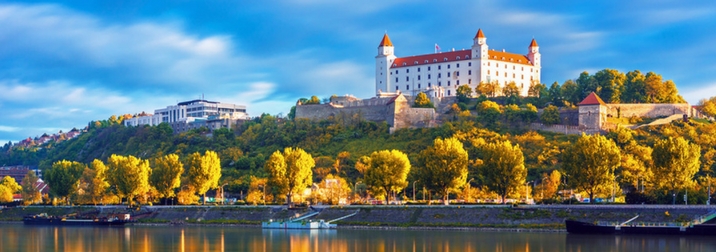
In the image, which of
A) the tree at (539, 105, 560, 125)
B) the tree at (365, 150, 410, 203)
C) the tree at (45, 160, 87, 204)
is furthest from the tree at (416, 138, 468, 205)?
the tree at (45, 160, 87, 204)

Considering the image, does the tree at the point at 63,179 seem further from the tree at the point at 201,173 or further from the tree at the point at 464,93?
the tree at the point at 464,93

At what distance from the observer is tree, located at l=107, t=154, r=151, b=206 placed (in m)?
104

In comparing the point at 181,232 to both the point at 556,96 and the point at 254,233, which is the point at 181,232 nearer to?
the point at 254,233

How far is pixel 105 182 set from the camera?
360 feet

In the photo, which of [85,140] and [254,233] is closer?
[254,233]

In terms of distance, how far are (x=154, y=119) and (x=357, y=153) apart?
275 ft

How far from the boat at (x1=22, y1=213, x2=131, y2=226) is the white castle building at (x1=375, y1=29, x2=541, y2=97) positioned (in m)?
58.7

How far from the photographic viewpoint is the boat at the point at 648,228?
229ft

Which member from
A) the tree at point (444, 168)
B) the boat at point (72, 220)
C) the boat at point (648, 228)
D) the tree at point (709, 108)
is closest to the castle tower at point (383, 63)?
the tree at point (709, 108)

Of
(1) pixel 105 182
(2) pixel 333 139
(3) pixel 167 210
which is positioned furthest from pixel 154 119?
(3) pixel 167 210

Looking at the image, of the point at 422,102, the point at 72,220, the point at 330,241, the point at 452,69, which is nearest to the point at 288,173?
the point at 72,220

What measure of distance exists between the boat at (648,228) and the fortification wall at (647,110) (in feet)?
172

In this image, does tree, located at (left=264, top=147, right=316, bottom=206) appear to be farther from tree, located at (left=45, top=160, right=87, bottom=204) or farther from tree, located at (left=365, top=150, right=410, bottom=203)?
tree, located at (left=45, top=160, right=87, bottom=204)

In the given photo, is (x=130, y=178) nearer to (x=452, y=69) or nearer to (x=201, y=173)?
(x=201, y=173)
